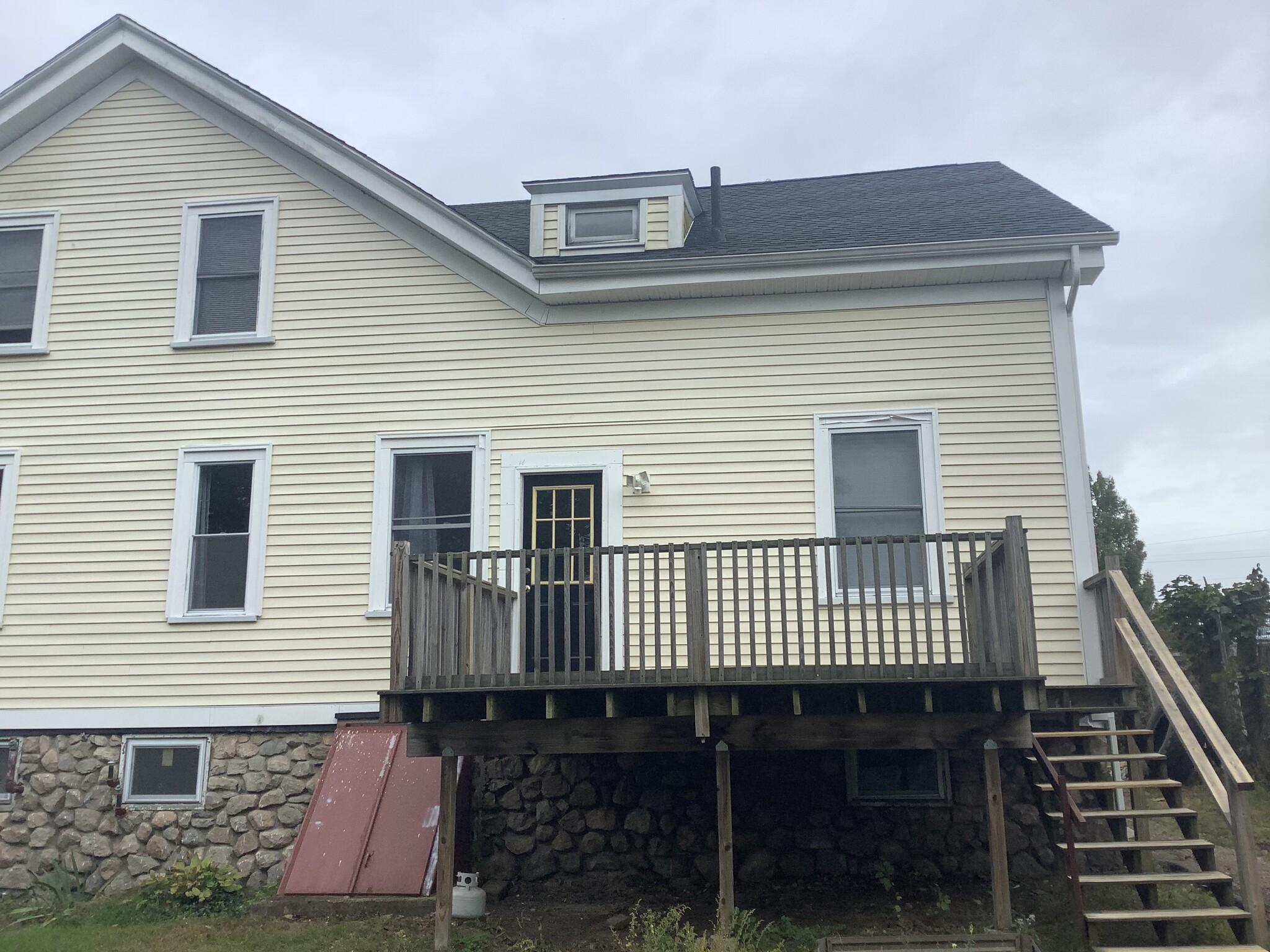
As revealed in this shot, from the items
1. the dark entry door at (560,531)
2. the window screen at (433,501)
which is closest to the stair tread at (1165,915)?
the dark entry door at (560,531)

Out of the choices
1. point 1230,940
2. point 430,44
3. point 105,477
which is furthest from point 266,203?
point 430,44

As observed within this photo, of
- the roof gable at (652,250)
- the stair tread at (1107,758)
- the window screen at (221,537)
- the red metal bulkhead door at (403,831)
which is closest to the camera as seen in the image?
the stair tread at (1107,758)

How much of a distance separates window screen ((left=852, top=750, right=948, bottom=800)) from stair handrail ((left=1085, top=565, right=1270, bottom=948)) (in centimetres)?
170

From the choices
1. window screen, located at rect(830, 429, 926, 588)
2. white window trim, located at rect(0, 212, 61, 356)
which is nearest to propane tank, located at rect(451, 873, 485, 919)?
window screen, located at rect(830, 429, 926, 588)

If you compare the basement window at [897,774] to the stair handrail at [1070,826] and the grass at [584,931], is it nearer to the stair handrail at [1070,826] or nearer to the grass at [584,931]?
the grass at [584,931]

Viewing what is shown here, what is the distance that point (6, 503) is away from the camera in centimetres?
1080

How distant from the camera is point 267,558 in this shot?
10398 millimetres

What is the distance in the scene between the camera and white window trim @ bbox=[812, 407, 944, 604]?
973cm

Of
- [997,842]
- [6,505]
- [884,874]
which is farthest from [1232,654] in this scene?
[6,505]

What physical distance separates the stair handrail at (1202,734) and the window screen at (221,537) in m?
7.73

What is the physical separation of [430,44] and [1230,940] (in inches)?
1152

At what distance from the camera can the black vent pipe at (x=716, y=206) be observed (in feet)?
38.3

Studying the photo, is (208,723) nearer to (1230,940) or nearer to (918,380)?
(918,380)

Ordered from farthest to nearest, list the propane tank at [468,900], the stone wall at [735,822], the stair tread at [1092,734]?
the stone wall at [735,822] → the propane tank at [468,900] → the stair tread at [1092,734]
